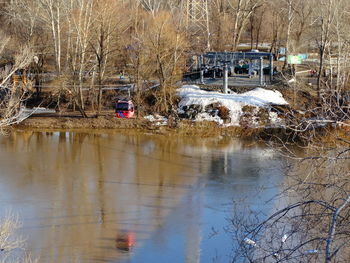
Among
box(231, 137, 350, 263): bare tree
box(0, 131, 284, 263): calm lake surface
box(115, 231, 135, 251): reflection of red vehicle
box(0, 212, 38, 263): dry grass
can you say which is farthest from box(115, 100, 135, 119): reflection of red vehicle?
box(231, 137, 350, 263): bare tree

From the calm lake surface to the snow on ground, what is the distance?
3.29 metres

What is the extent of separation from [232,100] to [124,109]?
18.2ft

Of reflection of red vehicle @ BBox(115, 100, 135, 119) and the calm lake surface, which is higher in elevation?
reflection of red vehicle @ BBox(115, 100, 135, 119)

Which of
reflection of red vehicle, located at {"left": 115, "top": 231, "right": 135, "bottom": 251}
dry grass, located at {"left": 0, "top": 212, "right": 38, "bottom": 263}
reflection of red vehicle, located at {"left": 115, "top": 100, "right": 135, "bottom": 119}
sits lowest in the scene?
reflection of red vehicle, located at {"left": 115, "top": 231, "right": 135, "bottom": 251}

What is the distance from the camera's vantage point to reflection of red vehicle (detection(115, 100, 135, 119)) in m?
27.8

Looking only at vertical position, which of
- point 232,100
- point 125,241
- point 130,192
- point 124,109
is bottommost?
point 125,241

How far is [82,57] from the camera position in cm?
2772

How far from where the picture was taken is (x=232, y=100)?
94.6ft

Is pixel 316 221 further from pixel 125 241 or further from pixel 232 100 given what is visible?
pixel 232 100

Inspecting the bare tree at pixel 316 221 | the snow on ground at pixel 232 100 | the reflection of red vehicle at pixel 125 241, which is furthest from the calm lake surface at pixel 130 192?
the snow on ground at pixel 232 100

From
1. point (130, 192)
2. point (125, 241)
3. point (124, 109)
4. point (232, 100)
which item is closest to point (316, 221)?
point (125, 241)

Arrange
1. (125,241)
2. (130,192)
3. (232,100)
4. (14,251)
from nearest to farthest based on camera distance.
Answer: (14,251) → (125,241) → (130,192) → (232,100)

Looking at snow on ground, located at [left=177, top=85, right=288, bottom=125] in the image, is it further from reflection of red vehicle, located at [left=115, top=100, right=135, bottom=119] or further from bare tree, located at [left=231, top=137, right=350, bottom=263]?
bare tree, located at [left=231, top=137, right=350, bottom=263]

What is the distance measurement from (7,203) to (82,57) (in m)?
13.5
